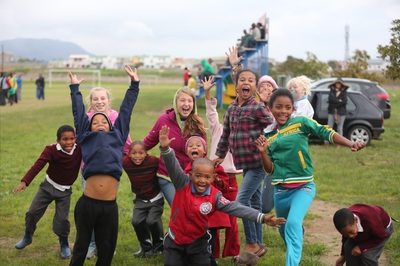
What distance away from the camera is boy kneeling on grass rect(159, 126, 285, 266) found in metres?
5.31

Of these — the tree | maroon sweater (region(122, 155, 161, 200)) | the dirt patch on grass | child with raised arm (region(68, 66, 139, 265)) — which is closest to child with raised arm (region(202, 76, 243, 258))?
maroon sweater (region(122, 155, 161, 200))

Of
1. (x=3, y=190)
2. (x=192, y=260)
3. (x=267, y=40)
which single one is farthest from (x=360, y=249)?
(x=267, y=40)

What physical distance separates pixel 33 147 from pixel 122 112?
10.7m

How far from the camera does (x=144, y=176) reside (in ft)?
21.3

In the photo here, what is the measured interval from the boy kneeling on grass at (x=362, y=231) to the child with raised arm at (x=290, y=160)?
44 cm

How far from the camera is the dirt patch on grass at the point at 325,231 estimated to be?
22.1ft

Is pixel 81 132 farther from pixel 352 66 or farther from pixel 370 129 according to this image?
pixel 352 66

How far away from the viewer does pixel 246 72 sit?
6309 mm

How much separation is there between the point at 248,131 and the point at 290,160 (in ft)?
2.81

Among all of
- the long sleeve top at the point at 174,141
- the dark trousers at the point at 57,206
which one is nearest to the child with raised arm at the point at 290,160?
the long sleeve top at the point at 174,141

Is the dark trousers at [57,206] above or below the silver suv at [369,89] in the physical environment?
below

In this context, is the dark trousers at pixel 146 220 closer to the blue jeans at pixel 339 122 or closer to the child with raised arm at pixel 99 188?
the child with raised arm at pixel 99 188

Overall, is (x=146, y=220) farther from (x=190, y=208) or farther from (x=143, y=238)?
(x=190, y=208)

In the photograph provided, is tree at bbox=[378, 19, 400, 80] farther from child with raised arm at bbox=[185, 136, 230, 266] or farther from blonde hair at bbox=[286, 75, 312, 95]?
child with raised arm at bbox=[185, 136, 230, 266]
